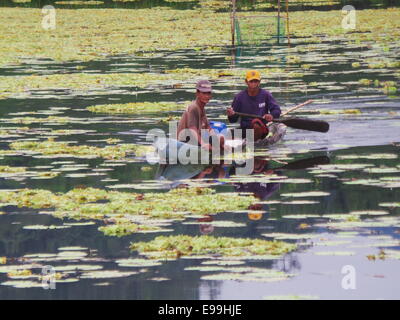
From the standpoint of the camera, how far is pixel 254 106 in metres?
17.6

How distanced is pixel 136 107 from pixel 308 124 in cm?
548

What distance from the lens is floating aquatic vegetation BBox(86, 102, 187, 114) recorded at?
22047 mm

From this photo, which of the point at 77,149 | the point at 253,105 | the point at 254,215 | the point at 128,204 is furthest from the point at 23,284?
the point at 253,105

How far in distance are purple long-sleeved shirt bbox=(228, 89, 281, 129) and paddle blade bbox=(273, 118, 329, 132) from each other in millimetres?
400

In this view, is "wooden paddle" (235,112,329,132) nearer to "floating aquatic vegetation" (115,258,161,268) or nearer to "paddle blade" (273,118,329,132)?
"paddle blade" (273,118,329,132)

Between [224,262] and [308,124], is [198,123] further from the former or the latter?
[224,262]

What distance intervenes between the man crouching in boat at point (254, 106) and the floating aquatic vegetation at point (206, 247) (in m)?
6.71

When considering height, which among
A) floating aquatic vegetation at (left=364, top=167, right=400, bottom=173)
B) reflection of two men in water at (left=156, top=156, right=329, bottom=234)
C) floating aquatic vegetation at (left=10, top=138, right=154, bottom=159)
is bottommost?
reflection of two men in water at (left=156, top=156, right=329, bottom=234)

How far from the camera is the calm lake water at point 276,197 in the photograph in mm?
9375

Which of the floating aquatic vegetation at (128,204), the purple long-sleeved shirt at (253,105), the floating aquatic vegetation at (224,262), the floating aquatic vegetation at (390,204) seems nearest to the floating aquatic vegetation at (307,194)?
the floating aquatic vegetation at (128,204)

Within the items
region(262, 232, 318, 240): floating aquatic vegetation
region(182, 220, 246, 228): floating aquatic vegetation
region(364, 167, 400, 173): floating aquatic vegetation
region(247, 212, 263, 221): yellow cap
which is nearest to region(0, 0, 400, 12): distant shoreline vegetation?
region(364, 167, 400, 173): floating aquatic vegetation

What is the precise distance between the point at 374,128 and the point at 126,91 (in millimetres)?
8383

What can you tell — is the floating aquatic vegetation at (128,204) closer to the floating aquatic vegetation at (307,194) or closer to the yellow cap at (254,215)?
the yellow cap at (254,215)

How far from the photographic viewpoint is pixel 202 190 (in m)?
13.5
